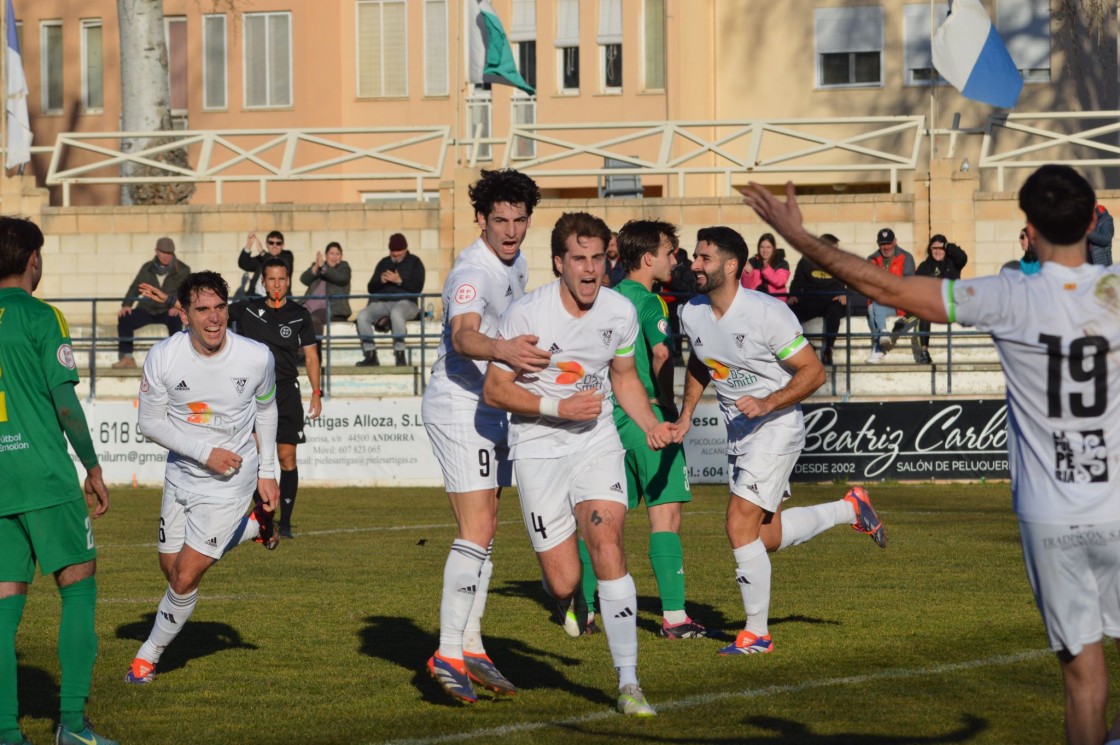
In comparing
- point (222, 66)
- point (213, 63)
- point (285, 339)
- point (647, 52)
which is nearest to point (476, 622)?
point (285, 339)

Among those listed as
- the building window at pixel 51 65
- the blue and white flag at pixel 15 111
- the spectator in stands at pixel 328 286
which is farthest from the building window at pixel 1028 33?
the building window at pixel 51 65

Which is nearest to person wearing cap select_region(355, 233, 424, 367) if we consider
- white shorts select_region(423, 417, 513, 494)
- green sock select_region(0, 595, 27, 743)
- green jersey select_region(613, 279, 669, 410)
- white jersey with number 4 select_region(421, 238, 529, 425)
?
green jersey select_region(613, 279, 669, 410)

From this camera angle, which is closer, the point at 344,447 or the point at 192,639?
the point at 192,639

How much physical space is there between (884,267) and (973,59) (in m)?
5.83

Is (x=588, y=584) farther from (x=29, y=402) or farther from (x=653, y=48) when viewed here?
(x=653, y=48)

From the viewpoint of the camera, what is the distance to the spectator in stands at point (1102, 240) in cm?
1881

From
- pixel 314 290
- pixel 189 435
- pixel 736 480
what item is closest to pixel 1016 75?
pixel 314 290

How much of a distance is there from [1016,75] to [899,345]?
650cm

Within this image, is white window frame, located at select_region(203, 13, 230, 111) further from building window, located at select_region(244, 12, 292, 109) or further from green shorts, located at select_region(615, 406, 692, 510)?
green shorts, located at select_region(615, 406, 692, 510)

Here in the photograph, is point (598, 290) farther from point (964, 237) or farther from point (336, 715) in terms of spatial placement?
point (964, 237)

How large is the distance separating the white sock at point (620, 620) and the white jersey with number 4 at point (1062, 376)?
7.56 ft

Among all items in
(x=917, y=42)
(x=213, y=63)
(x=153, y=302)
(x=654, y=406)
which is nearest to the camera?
(x=654, y=406)

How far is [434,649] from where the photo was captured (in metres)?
9.59

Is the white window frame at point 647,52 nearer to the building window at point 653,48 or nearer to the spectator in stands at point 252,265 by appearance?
the building window at point 653,48
